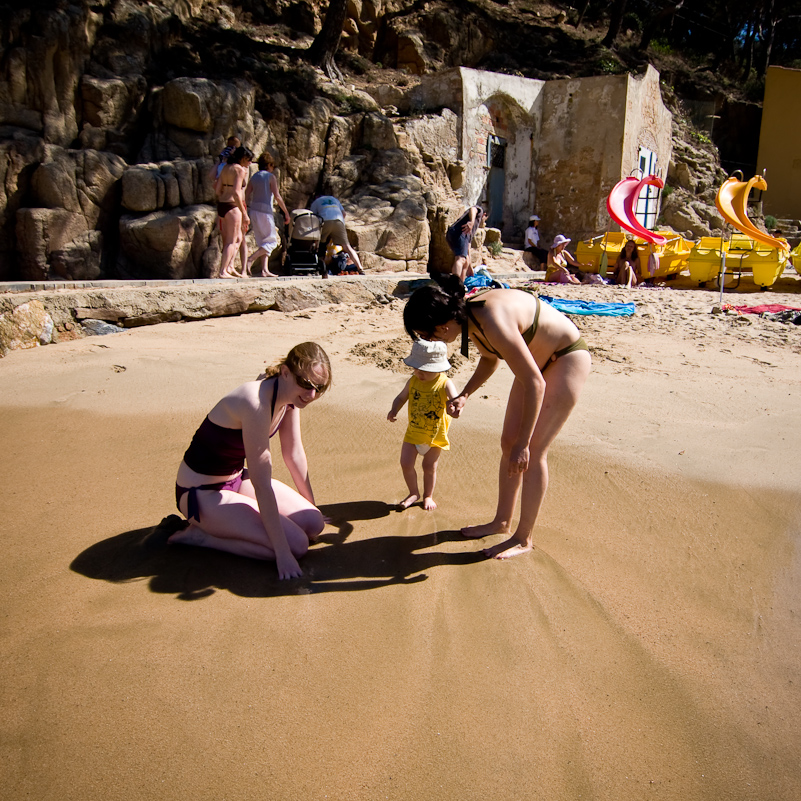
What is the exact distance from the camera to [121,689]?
2164 millimetres

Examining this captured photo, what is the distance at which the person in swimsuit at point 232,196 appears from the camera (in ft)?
26.3

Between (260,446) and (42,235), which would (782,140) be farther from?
(260,446)

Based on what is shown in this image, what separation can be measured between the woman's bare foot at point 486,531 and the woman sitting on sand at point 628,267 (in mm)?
9643

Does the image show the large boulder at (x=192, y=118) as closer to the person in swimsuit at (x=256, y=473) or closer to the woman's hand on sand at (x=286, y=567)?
the person in swimsuit at (x=256, y=473)

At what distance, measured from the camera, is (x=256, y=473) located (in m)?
2.69

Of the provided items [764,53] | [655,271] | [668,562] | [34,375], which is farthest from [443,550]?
[764,53]

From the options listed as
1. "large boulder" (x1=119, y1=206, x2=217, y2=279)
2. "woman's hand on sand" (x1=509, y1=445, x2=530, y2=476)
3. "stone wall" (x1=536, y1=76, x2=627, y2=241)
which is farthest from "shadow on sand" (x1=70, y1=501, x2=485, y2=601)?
"stone wall" (x1=536, y1=76, x2=627, y2=241)

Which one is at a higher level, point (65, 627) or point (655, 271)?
point (655, 271)

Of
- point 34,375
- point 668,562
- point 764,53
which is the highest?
point 764,53

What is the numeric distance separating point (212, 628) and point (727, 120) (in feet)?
93.3

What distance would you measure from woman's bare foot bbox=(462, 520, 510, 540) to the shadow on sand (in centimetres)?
6

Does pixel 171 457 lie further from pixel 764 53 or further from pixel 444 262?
pixel 764 53

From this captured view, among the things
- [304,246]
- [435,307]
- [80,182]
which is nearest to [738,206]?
[304,246]

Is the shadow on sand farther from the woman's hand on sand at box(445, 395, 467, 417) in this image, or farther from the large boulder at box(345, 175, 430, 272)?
the large boulder at box(345, 175, 430, 272)
